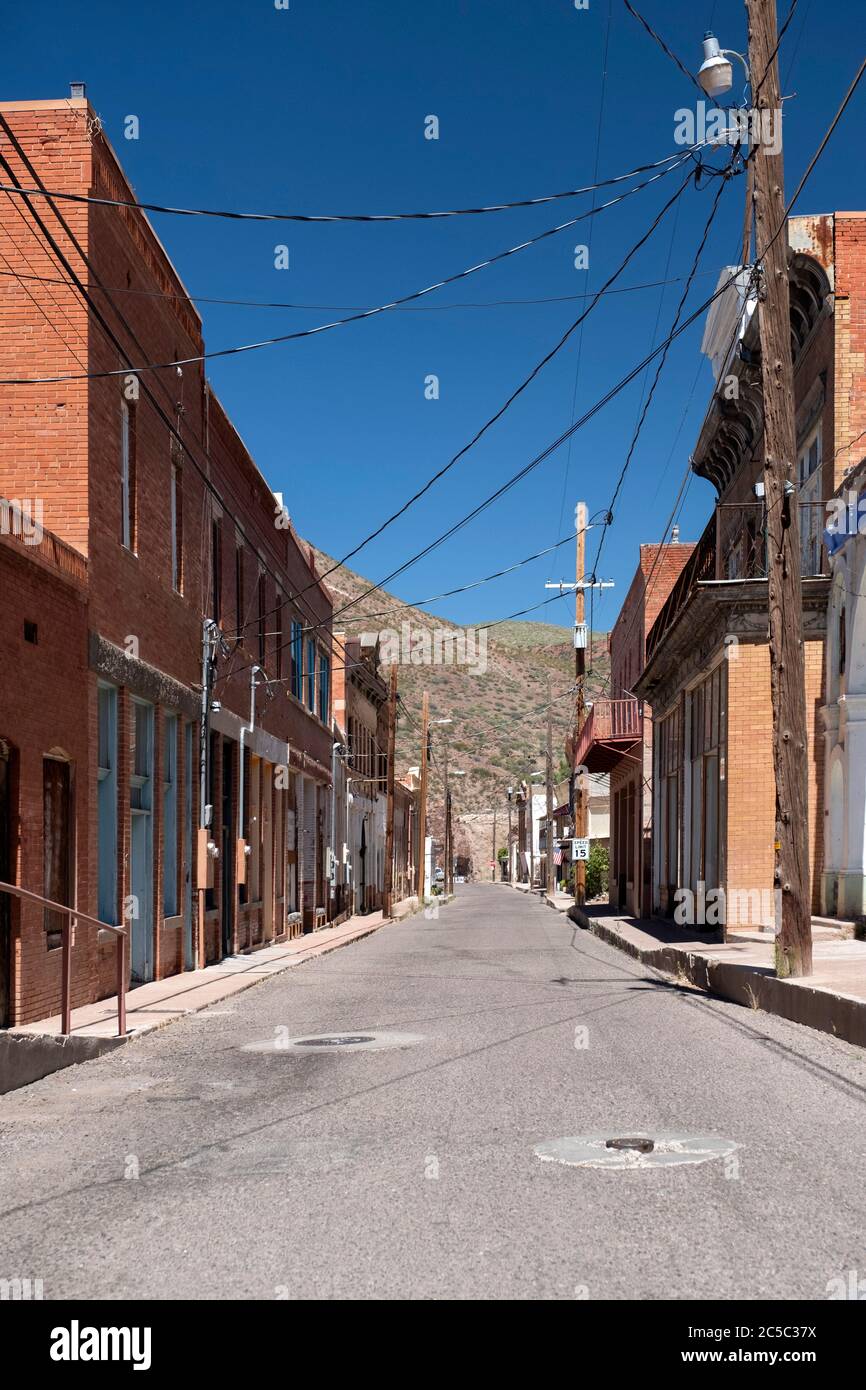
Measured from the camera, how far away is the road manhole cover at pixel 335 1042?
11.8 meters

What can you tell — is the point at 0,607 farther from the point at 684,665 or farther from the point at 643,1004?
the point at 684,665

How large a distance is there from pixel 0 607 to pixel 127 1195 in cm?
719

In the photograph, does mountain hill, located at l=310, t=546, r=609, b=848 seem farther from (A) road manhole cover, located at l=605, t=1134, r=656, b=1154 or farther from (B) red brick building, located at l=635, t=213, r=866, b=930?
(A) road manhole cover, located at l=605, t=1134, r=656, b=1154

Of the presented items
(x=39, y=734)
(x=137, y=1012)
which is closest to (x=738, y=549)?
(x=137, y=1012)

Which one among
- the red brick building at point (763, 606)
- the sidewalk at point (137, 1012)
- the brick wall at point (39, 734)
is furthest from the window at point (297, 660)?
the brick wall at point (39, 734)

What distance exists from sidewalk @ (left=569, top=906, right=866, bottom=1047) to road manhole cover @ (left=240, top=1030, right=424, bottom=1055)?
3.39 meters

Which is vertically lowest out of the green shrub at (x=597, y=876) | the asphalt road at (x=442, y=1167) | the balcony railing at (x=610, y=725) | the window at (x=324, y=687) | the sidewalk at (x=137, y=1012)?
the green shrub at (x=597, y=876)

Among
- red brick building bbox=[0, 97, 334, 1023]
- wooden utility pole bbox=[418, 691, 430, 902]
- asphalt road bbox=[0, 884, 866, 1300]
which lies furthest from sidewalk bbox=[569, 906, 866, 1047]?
wooden utility pole bbox=[418, 691, 430, 902]

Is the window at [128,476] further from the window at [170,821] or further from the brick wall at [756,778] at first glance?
the brick wall at [756,778]

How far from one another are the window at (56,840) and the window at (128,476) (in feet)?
12.3

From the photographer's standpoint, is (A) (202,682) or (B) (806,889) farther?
(A) (202,682)

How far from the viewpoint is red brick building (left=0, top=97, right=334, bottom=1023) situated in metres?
13.6

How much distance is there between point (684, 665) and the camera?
27859 mm

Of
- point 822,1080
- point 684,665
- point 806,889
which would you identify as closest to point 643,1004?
point 806,889
